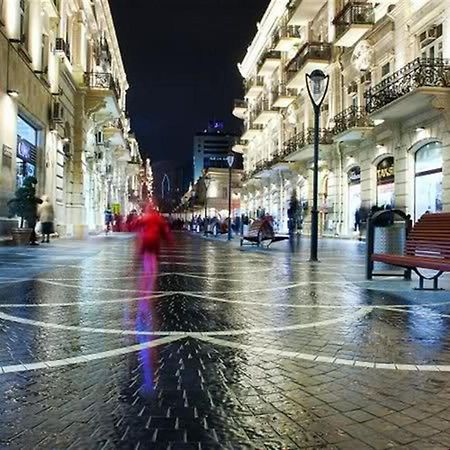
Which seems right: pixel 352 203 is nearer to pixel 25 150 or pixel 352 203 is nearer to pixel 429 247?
pixel 25 150

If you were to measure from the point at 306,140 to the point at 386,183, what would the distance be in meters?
9.08

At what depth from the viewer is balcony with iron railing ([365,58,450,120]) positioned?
18828 mm

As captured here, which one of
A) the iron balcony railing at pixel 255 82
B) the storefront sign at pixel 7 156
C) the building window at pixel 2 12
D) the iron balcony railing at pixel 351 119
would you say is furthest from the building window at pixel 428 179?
the iron balcony railing at pixel 255 82

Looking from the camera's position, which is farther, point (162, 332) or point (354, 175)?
point (354, 175)

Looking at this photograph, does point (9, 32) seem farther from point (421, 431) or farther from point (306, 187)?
point (306, 187)

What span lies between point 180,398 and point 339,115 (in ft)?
92.2

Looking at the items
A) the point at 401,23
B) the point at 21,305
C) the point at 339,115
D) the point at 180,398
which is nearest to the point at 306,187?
the point at 339,115

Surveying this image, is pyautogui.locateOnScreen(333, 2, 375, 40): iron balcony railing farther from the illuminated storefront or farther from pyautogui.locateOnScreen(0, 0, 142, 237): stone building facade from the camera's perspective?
pyautogui.locateOnScreen(0, 0, 142, 237): stone building facade

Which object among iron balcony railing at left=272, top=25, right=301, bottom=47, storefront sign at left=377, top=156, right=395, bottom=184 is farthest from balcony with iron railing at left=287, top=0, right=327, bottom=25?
storefront sign at left=377, top=156, right=395, bottom=184

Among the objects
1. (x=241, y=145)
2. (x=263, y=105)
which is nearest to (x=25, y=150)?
(x=263, y=105)

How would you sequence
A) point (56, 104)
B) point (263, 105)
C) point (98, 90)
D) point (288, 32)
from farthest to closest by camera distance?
point (263, 105) < point (288, 32) < point (98, 90) < point (56, 104)

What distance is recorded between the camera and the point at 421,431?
2.68 metres

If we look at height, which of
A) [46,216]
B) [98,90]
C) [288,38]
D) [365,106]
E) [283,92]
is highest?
[288,38]

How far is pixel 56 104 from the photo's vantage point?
2400cm
